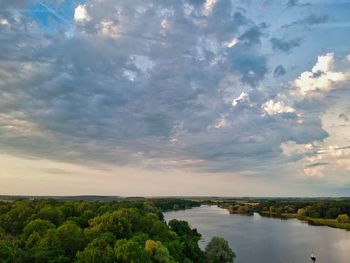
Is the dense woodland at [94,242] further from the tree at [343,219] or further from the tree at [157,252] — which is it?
the tree at [343,219]

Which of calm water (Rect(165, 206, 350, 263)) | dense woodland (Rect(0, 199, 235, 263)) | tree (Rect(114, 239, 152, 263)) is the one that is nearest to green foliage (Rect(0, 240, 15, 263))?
dense woodland (Rect(0, 199, 235, 263))

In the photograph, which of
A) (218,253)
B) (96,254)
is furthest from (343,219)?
(96,254)

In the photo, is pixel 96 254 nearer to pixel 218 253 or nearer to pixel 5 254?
pixel 5 254

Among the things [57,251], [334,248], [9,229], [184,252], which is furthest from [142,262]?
[334,248]

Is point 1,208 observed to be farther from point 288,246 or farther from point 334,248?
point 334,248

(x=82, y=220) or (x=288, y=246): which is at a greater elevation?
(x=82, y=220)

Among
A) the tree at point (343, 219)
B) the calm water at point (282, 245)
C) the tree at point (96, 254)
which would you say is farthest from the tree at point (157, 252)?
the tree at point (343, 219)

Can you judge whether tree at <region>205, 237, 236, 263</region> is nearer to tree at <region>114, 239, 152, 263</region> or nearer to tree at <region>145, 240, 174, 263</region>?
tree at <region>145, 240, 174, 263</region>

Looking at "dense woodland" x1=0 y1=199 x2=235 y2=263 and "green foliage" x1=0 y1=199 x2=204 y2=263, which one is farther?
"dense woodland" x1=0 y1=199 x2=235 y2=263
